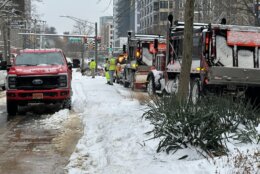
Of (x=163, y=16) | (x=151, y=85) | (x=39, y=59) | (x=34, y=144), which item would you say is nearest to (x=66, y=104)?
(x=39, y=59)

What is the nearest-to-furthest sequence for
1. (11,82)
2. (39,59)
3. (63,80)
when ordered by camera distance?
(11,82), (63,80), (39,59)

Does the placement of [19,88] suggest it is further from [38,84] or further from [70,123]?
[70,123]

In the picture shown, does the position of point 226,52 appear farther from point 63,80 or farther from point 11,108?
point 11,108

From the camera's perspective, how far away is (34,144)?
9742 mm

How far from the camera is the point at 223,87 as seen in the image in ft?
47.3

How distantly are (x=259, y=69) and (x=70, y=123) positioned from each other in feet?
18.8

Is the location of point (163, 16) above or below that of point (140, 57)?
above

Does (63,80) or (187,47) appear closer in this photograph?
(187,47)

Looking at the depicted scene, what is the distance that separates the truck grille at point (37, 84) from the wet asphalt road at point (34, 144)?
0.83m

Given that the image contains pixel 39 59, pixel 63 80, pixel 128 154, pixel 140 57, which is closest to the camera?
pixel 128 154

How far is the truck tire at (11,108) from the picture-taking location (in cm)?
1431

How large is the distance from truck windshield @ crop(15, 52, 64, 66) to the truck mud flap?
15.4 ft

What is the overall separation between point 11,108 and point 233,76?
6.47 metres

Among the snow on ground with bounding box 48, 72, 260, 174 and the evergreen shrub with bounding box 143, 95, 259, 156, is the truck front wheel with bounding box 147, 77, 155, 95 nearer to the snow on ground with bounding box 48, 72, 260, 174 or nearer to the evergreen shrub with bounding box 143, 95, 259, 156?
the snow on ground with bounding box 48, 72, 260, 174
